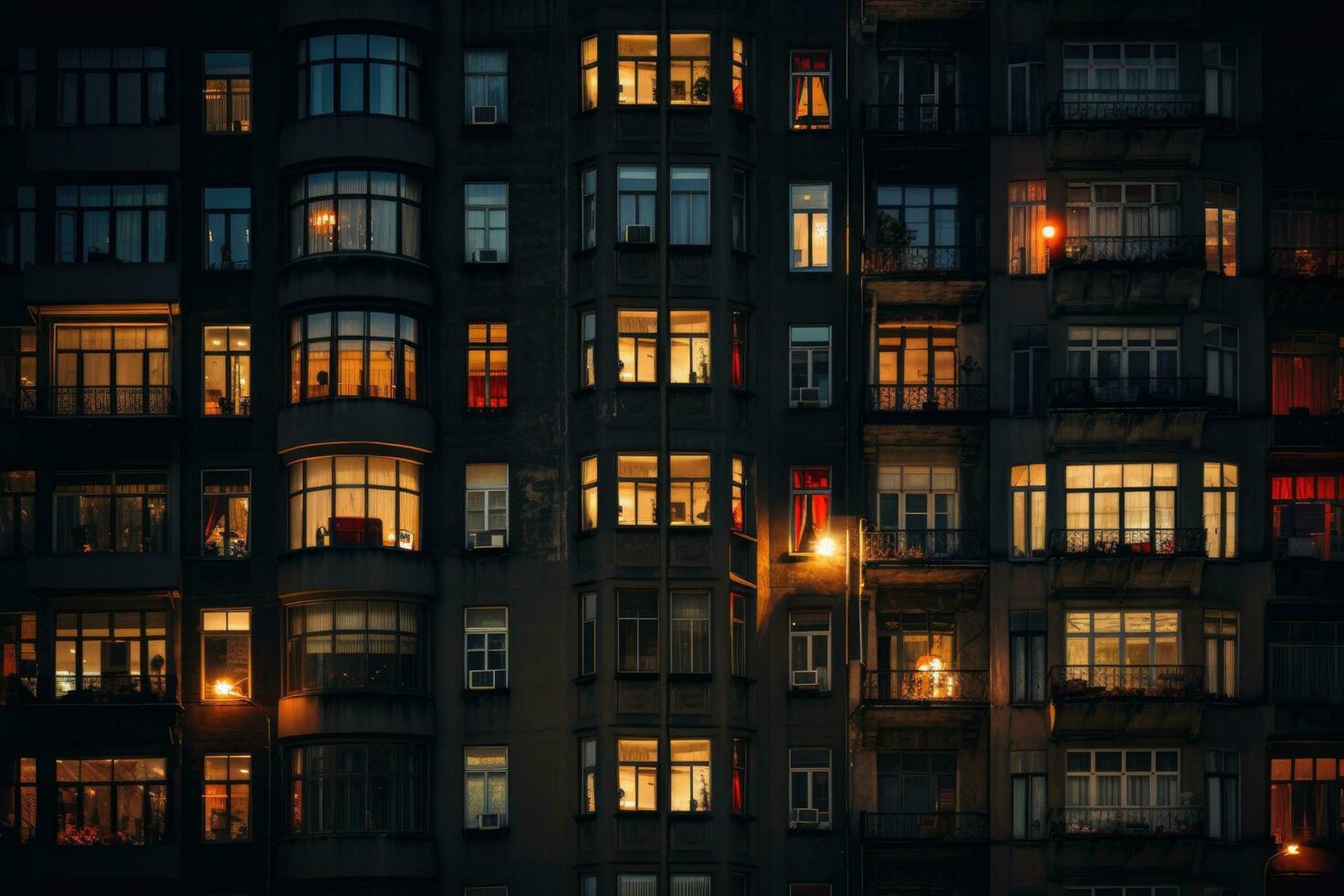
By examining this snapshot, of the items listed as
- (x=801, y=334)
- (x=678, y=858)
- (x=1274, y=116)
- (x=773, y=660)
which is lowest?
(x=678, y=858)

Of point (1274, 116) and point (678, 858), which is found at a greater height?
point (1274, 116)

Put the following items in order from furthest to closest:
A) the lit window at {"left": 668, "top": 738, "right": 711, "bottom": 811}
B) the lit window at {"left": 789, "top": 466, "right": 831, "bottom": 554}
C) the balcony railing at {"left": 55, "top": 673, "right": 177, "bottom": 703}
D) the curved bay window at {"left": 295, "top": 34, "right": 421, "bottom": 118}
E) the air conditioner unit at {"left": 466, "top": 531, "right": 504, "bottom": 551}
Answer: the curved bay window at {"left": 295, "top": 34, "right": 421, "bottom": 118}
the lit window at {"left": 789, "top": 466, "right": 831, "bottom": 554}
the air conditioner unit at {"left": 466, "top": 531, "right": 504, "bottom": 551}
the balcony railing at {"left": 55, "top": 673, "right": 177, "bottom": 703}
the lit window at {"left": 668, "top": 738, "right": 711, "bottom": 811}

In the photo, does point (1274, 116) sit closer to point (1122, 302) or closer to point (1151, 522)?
point (1122, 302)

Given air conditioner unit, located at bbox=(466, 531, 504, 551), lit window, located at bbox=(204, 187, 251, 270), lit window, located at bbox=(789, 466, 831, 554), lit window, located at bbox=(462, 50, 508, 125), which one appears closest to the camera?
air conditioner unit, located at bbox=(466, 531, 504, 551)

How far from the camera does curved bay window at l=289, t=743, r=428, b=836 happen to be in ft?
243

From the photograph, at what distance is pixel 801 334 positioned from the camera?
254 feet

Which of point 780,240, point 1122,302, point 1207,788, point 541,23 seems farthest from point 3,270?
point 1207,788

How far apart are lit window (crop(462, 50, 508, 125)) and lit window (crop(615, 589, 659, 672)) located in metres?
13.6

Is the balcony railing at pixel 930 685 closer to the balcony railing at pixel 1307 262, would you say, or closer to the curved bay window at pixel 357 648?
the curved bay window at pixel 357 648

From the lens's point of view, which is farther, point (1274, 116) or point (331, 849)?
point (1274, 116)

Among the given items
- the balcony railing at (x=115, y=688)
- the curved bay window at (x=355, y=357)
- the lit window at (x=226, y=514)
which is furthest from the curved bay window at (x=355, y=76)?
the balcony railing at (x=115, y=688)

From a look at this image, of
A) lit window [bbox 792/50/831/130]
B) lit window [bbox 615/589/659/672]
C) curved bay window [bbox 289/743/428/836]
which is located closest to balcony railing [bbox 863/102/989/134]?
lit window [bbox 792/50/831/130]

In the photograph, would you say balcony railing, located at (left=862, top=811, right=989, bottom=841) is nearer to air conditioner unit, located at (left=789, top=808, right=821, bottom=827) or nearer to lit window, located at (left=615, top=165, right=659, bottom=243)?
air conditioner unit, located at (left=789, top=808, right=821, bottom=827)

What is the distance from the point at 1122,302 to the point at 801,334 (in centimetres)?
851
